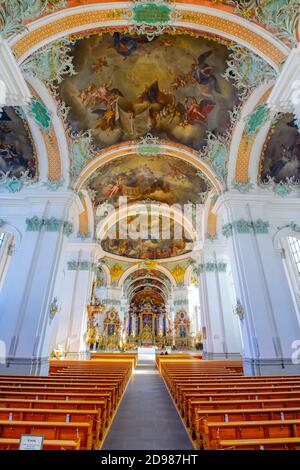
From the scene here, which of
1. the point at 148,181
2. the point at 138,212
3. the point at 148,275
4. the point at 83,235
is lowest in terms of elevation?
the point at 83,235

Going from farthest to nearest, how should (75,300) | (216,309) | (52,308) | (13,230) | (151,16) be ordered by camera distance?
(75,300)
(216,309)
(13,230)
(52,308)
(151,16)

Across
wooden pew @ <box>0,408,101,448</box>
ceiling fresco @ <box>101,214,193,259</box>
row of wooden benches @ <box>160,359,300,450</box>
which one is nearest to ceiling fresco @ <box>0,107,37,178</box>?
wooden pew @ <box>0,408,101,448</box>

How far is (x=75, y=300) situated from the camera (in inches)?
608

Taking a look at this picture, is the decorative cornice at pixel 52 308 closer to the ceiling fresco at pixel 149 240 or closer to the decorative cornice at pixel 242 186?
the decorative cornice at pixel 242 186

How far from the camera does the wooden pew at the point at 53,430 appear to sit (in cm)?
292

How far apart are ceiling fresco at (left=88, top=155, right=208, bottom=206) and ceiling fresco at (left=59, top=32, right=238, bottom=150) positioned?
2372 mm

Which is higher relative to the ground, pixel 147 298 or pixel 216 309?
pixel 147 298

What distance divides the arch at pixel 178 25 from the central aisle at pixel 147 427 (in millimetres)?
8830

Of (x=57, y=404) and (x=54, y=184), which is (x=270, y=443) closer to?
(x=57, y=404)

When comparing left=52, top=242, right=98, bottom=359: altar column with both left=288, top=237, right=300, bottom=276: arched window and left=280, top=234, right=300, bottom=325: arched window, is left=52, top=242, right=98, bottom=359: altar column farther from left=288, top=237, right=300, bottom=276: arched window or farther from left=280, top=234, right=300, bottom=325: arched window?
left=288, top=237, right=300, bottom=276: arched window

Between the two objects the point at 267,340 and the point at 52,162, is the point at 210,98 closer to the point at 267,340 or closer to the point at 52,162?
the point at 52,162

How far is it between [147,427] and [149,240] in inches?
926

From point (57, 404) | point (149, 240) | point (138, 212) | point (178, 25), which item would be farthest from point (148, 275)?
point (57, 404)
